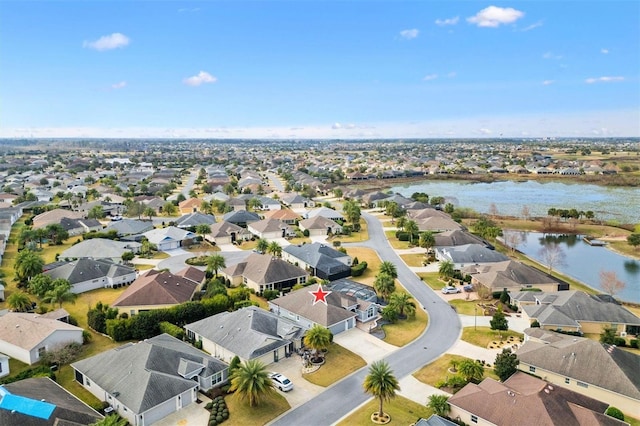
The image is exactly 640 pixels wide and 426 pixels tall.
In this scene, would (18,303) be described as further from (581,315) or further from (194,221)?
(581,315)

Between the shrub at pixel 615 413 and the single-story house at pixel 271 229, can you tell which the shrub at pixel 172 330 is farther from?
the single-story house at pixel 271 229

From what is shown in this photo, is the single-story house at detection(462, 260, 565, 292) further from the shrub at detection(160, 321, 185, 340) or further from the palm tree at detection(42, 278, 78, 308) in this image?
the palm tree at detection(42, 278, 78, 308)

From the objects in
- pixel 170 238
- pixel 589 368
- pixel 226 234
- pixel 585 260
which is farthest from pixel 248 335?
pixel 585 260

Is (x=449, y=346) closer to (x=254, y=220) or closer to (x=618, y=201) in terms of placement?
(x=254, y=220)

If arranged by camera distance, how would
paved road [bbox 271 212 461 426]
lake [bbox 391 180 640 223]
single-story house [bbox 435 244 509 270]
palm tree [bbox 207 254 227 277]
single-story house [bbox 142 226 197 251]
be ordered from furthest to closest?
lake [bbox 391 180 640 223], single-story house [bbox 142 226 197 251], single-story house [bbox 435 244 509 270], palm tree [bbox 207 254 227 277], paved road [bbox 271 212 461 426]

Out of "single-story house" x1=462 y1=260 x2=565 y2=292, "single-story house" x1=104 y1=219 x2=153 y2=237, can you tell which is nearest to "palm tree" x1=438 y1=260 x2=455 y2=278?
"single-story house" x1=462 y1=260 x2=565 y2=292
